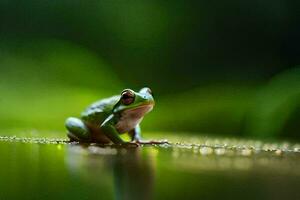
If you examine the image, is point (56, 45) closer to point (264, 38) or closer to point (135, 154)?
point (264, 38)

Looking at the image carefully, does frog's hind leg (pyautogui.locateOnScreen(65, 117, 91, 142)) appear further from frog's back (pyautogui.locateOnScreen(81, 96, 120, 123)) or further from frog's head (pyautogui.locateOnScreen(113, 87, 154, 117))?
frog's head (pyautogui.locateOnScreen(113, 87, 154, 117))

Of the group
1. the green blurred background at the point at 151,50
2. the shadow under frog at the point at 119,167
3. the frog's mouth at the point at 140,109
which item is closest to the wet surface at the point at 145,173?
the shadow under frog at the point at 119,167

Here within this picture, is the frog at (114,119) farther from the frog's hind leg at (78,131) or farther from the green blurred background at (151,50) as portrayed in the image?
the green blurred background at (151,50)

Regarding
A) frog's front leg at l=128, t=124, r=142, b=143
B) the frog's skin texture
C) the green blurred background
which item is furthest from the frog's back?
the green blurred background

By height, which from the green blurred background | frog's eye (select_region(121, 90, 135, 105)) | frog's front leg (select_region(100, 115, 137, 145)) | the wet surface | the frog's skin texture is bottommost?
the wet surface

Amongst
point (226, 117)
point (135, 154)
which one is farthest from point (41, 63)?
point (135, 154)

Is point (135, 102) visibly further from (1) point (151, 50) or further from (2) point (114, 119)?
(1) point (151, 50)

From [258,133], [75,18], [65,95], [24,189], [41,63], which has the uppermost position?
[75,18]
